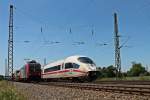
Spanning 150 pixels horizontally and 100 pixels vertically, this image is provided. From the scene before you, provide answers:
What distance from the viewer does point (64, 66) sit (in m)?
35.9

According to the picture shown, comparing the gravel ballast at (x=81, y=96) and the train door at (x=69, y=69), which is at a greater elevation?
the train door at (x=69, y=69)

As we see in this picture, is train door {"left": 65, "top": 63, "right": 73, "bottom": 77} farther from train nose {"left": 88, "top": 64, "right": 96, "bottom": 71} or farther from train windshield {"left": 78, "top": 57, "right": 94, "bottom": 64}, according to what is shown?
train nose {"left": 88, "top": 64, "right": 96, "bottom": 71}

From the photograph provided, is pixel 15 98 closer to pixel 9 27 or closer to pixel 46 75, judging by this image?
pixel 46 75

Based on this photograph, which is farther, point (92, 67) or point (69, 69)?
point (69, 69)

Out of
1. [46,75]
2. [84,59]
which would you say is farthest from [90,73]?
[46,75]

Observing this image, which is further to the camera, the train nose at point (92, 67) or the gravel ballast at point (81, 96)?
the train nose at point (92, 67)

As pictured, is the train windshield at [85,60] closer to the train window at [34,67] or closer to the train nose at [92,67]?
the train nose at [92,67]

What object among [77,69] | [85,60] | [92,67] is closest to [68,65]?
[77,69]

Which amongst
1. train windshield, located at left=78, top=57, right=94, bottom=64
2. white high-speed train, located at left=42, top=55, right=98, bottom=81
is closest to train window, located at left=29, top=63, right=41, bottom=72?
white high-speed train, located at left=42, top=55, right=98, bottom=81

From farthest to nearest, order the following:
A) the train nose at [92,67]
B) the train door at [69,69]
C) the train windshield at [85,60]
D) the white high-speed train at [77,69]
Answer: the train door at [69,69]
the train windshield at [85,60]
the white high-speed train at [77,69]
the train nose at [92,67]

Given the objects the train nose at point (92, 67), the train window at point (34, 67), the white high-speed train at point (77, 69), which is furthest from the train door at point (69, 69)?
the train window at point (34, 67)

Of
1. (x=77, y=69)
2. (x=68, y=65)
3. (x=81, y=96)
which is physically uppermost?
(x=68, y=65)

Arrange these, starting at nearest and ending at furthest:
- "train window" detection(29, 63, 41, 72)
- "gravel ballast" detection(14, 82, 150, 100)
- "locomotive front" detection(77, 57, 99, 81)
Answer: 1. "gravel ballast" detection(14, 82, 150, 100)
2. "locomotive front" detection(77, 57, 99, 81)
3. "train window" detection(29, 63, 41, 72)

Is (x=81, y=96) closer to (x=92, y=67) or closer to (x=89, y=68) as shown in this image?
(x=89, y=68)
